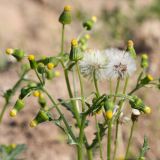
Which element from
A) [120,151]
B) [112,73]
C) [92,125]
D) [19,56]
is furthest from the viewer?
[92,125]

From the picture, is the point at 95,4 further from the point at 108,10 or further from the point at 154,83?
the point at 154,83

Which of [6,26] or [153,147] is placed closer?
[153,147]

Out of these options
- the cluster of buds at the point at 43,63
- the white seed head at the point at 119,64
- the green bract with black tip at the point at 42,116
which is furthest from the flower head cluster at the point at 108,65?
the green bract with black tip at the point at 42,116

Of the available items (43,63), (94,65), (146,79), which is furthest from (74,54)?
(146,79)

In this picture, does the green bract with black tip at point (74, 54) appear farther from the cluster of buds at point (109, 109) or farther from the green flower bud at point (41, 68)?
the cluster of buds at point (109, 109)

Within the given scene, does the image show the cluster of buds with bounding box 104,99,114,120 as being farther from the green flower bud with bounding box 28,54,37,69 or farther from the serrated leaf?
the green flower bud with bounding box 28,54,37,69

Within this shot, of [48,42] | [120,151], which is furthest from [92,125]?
[48,42]

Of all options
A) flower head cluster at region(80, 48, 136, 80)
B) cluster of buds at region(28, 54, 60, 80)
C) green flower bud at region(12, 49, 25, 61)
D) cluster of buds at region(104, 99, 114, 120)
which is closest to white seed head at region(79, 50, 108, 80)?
flower head cluster at region(80, 48, 136, 80)

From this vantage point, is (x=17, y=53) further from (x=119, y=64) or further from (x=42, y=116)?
(x=119, y=64)
